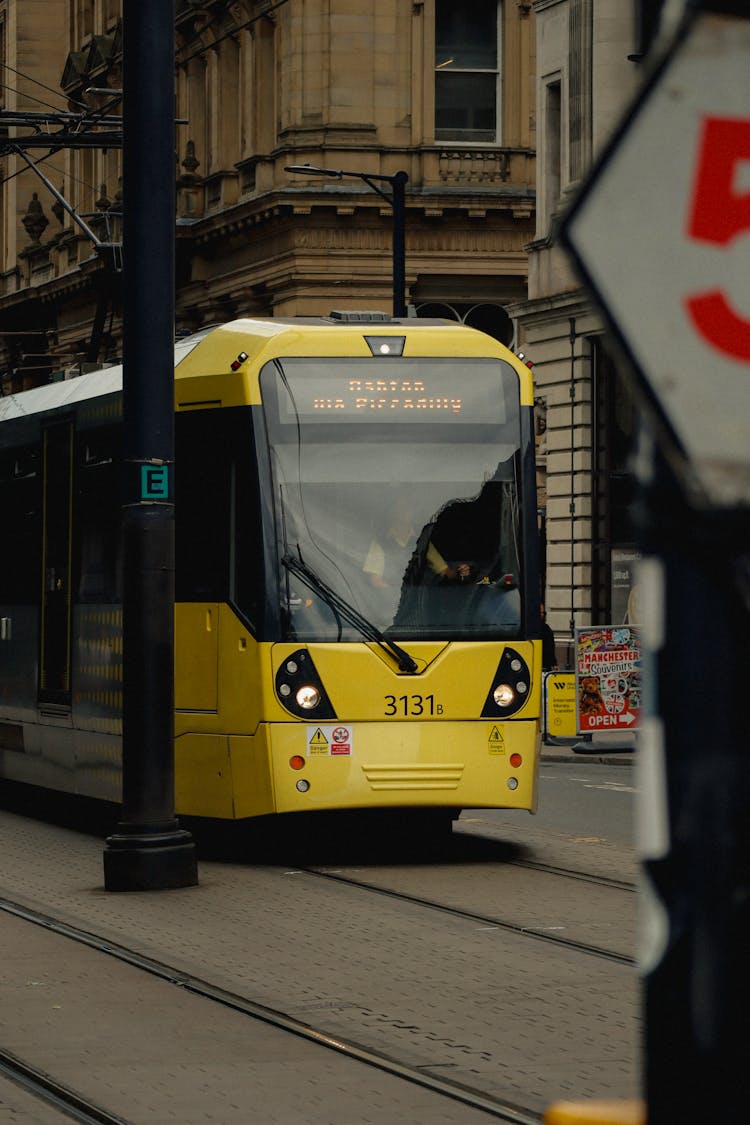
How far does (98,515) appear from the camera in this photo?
51.5ft

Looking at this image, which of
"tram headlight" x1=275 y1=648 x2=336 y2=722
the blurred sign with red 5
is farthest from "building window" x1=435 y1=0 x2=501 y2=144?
the blurred sign with red 5

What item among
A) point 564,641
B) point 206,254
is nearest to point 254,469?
point 564,641

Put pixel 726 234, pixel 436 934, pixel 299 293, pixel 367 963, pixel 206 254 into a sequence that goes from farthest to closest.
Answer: pixel 206 254 < pixel 299 293 < pixel 436 934 < pixel 367 963 < pixel 726 234

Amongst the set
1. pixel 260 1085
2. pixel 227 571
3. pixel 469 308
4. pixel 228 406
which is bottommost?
pixel 260 1085

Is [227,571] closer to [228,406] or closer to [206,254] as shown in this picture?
[228,406]

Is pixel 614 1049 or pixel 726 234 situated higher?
pixel 726 234

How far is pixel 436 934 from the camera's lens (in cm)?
1091

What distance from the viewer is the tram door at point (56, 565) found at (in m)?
16.4

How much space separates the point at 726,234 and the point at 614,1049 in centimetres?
514

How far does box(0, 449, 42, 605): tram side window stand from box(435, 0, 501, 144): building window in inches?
1046

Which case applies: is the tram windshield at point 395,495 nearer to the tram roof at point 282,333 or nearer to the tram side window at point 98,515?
the tram roof at point 282,333

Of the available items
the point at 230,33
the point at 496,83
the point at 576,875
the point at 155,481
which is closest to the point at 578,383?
the point at 496,83

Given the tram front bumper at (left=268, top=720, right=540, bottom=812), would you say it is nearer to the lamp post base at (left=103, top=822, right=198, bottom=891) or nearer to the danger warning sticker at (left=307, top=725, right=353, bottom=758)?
the danger warning sticker at (left=307, top=725, right=353, bottom=758)

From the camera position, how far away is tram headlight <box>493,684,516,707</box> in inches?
552
